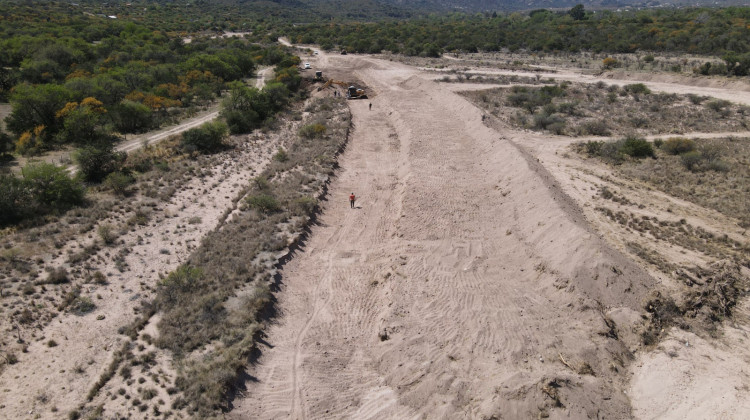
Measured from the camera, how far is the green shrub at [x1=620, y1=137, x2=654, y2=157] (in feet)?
96.0

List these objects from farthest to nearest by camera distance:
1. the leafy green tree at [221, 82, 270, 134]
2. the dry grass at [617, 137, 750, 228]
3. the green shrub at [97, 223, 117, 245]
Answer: the leafy green tree at [221, 82, 270, 134], the dry grass at [617, 137, 750, 228], the green shrub at [97, 223, 117, 245]

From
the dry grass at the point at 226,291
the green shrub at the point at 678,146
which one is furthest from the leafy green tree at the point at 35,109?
the green shrub at the point at 678,146

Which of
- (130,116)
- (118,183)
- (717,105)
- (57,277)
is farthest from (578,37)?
(57,277)

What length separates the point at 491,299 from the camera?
16141mm

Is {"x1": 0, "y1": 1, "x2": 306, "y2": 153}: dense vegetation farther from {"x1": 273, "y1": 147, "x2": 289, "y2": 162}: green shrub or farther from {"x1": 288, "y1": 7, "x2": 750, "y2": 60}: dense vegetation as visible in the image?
{"x1": 288, "y1": 7, "x2": 750, "y2": 60}: dense vegetation

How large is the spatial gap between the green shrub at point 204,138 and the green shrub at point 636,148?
3125cm

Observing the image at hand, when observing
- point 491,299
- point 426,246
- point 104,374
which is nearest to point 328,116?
point 426,246

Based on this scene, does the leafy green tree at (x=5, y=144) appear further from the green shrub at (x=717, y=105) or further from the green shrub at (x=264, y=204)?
the green shrub at (x=717, y=105)

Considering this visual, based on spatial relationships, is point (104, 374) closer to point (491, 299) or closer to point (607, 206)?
point (491, 299)

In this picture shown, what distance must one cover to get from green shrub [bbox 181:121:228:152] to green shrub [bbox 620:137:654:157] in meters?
31.2

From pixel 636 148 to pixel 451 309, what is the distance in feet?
73.6

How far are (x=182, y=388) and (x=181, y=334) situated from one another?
240 centimetres

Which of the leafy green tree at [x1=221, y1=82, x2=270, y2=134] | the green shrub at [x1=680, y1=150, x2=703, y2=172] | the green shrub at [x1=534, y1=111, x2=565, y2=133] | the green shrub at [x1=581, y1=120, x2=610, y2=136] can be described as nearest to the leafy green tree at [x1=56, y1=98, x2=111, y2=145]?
the leafy green tree at [x1=221, y1=82, x2=270, y2=134]

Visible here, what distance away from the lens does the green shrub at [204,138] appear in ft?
107
